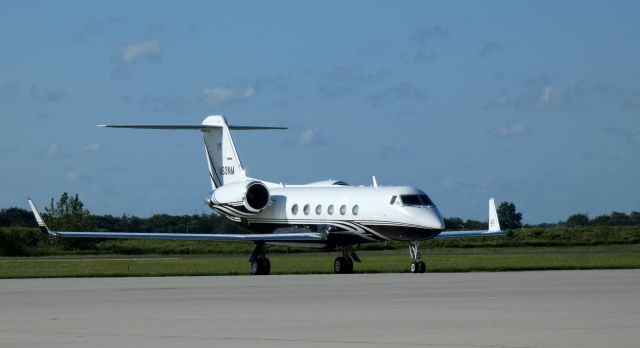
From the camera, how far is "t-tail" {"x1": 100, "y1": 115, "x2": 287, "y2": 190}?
45.4m

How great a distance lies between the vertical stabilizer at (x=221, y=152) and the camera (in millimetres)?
45375

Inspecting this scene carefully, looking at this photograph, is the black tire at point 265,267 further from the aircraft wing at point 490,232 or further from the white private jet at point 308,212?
the aircraft wing at point 490,232

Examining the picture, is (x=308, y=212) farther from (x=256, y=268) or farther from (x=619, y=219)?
(x=619, y=219)

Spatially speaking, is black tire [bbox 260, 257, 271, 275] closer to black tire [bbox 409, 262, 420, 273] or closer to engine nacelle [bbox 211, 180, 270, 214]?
engine nacelle [bbox 211, 180, 270, 214]

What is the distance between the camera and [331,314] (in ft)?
58.5

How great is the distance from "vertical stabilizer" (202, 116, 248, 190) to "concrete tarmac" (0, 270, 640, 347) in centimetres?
1700

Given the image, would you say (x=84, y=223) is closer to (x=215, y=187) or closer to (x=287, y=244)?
(x=215, y=187)

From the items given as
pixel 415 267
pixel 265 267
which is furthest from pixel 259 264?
pixel 415 267

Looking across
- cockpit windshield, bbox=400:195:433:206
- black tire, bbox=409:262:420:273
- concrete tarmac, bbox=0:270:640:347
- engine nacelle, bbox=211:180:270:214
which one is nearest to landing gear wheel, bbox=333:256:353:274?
cockpit windshield, bbox=400:195:433:206

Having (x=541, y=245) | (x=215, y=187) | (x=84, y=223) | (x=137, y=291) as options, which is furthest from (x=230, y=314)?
(x=84, y=223)

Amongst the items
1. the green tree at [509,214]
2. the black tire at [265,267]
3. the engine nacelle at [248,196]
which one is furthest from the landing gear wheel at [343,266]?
the green tree at [509,214]

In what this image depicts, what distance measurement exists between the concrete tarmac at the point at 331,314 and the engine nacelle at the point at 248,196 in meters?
13.8

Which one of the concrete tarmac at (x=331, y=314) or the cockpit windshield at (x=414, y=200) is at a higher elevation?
the cockpit windshield at (x=414, y=200)

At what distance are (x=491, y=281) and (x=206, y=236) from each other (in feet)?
44.4
